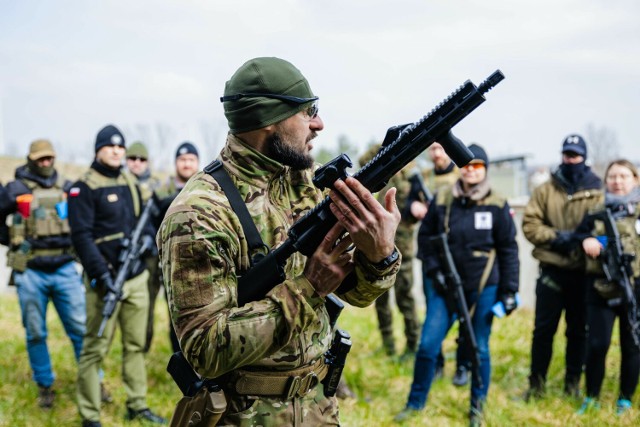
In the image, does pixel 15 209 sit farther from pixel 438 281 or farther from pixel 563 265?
pixel 563 265

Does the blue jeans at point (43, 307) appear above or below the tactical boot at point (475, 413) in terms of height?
above

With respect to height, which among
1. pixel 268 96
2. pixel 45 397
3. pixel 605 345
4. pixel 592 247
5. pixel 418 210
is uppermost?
pixel 268 96

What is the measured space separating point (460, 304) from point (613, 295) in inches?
48.6

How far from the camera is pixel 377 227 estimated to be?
1882 mm

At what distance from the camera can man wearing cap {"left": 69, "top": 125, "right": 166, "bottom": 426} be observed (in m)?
4.60

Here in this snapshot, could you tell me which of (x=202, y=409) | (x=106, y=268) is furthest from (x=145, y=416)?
(x=202, y=409)

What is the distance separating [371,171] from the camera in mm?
1983

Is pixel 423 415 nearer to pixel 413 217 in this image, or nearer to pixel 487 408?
pixel 487 408

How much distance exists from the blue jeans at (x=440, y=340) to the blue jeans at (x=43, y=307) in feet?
9.63

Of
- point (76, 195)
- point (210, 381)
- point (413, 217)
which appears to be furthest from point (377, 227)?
point (413, 217)

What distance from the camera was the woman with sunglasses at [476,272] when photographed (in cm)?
475

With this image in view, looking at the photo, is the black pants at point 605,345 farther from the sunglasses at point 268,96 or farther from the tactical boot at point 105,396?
the tactical boot at point 105,396

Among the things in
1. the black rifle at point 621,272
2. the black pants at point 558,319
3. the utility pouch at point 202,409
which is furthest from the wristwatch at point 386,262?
the black pants at point 558,319

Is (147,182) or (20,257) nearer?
(20,257)
